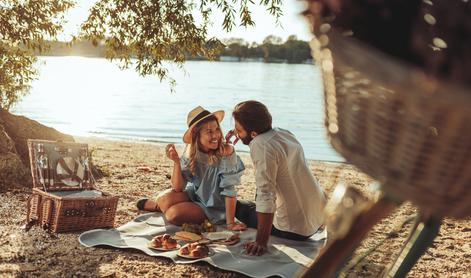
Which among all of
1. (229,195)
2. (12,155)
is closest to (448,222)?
(229,195)

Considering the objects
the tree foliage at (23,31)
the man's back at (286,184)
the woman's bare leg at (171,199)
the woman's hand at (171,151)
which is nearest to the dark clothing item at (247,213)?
the man's back at (286,184)

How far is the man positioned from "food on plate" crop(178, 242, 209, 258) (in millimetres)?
373

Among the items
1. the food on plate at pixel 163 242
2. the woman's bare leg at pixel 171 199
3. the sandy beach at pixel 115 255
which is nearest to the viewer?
the sandy beach at pixel 115 255

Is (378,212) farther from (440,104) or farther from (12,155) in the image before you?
(12,155)

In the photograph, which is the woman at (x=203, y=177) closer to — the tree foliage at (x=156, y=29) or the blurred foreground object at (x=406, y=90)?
the tree foliage at (x=156, y=29)

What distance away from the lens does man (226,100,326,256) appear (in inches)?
188

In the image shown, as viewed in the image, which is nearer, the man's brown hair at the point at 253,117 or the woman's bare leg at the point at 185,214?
the man's brown hair at the point at 253,117

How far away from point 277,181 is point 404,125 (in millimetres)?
4215

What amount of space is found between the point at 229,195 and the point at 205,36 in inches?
118

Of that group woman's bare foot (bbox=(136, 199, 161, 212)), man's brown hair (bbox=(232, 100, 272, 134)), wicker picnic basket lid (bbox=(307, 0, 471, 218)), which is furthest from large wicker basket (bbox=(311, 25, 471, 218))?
woman's bare foot (bbox=(136, 199, 161, 212))

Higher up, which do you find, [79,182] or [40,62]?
[40,62]

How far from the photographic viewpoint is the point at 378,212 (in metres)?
1.05

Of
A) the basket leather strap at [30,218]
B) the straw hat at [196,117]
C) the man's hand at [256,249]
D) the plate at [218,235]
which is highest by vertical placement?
the straw hat at [196,117]

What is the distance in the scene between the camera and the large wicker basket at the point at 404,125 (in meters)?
0.80
